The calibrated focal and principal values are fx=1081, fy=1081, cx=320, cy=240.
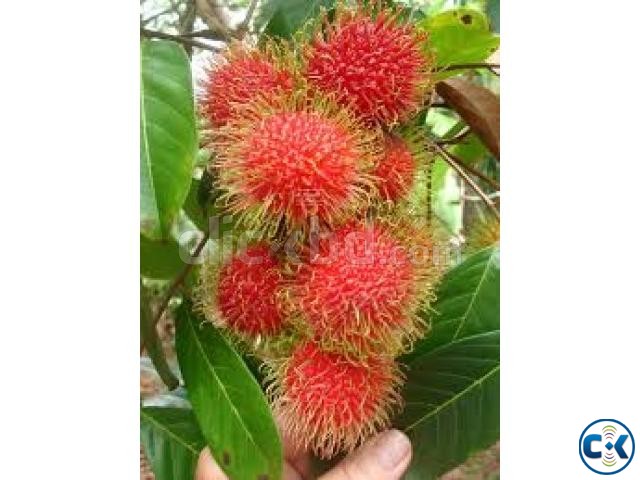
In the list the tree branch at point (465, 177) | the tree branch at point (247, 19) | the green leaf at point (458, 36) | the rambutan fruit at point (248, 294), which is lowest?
the rambutan fruit at point (248, 294)

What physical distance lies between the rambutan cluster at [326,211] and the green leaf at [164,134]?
0.13 feet

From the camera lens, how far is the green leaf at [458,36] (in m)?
1.02

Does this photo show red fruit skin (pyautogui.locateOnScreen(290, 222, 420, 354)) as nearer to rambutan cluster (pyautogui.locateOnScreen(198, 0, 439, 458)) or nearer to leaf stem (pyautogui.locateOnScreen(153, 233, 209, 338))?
rambutan cluster (pyautogui.locateOnScreen(198, 0, 439, 458))

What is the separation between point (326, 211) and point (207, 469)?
28cm

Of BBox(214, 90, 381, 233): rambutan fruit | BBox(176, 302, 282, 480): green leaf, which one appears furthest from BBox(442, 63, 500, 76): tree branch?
BBox(176, 302, 282, 480): green leaf

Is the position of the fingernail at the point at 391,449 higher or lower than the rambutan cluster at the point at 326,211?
lower

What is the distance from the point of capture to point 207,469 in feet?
3.39

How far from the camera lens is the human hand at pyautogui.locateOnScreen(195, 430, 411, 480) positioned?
3.35ft

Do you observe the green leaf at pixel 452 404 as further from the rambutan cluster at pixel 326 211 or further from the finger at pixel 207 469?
the finger at pixel 207 469

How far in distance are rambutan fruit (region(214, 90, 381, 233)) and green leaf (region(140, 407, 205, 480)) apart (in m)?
0.22

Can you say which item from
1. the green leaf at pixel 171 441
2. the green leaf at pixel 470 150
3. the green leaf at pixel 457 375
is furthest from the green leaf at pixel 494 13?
the green leaf at pixel 171 441

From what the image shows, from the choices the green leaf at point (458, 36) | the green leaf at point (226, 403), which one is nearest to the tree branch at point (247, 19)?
the green leaf at point (458, 36)

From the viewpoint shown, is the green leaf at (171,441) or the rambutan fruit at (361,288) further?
the green leaf at (171,441)
